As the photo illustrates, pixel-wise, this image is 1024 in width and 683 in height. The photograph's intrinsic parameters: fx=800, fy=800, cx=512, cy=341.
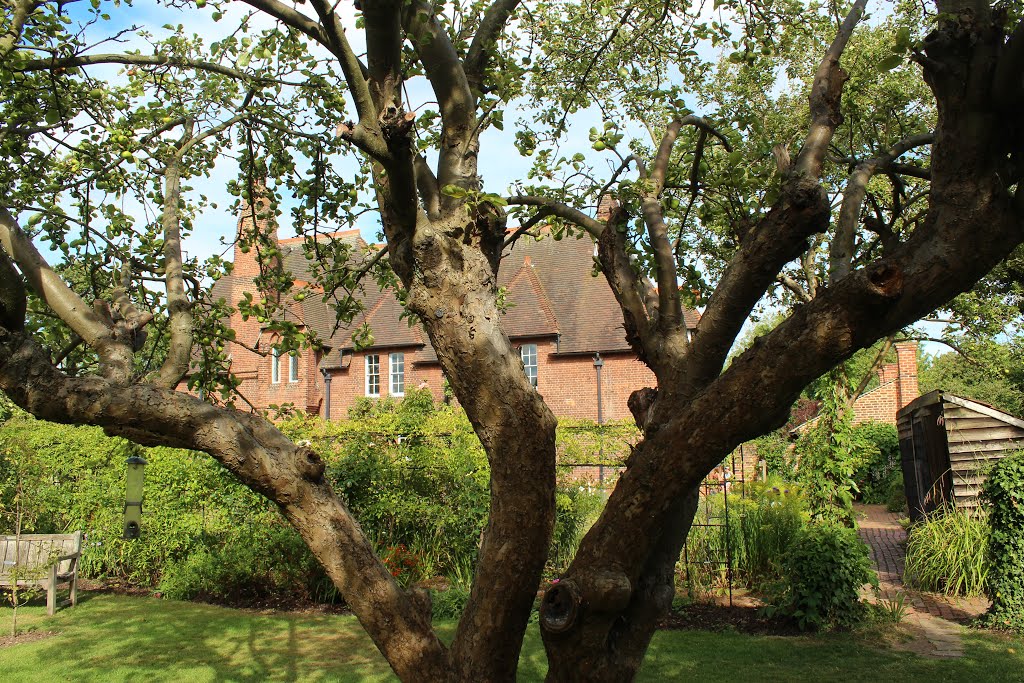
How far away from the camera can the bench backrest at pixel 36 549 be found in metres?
12.2

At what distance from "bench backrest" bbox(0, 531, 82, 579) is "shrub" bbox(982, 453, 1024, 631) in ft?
42.8

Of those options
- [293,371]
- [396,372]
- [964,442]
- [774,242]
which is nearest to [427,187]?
[774,242]

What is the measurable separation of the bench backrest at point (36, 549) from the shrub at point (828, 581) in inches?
417

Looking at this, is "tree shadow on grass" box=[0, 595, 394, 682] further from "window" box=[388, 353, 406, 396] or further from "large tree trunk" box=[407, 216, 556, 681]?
"window" box=[388, 353, 406, 396]

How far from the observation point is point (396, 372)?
32062 millimetres

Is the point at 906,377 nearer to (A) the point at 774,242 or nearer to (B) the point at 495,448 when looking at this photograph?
(A) the point at 774,242

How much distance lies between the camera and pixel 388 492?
12.7 meters

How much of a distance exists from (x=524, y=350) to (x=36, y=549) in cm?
1932

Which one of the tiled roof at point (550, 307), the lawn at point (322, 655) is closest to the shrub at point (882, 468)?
the tiled roof at point (550, 307)

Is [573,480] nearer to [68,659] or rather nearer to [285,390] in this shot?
[68,659]

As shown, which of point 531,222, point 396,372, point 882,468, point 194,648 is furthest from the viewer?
point 396,372

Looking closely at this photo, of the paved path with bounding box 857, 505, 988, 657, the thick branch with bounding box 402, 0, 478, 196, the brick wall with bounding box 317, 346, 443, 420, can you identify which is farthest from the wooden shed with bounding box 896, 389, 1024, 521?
the brick wall with bounding box 317, 346, 443, 420

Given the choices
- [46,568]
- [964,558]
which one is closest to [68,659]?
[46,568]

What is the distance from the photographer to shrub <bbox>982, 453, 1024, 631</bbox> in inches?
388
